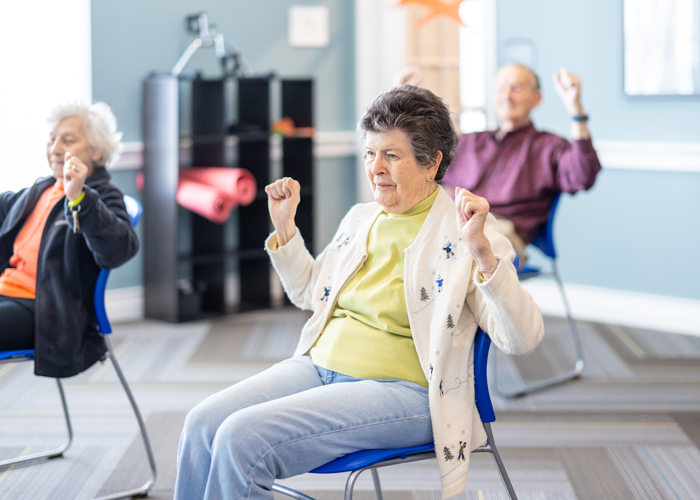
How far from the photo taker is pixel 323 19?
4871mm

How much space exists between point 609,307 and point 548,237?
125cm

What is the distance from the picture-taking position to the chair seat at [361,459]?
1.55m

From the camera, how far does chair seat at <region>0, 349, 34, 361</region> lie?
2.16 metres

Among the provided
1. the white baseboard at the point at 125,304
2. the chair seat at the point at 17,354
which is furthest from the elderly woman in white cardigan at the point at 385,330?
the white baseboard at the point at 125,304

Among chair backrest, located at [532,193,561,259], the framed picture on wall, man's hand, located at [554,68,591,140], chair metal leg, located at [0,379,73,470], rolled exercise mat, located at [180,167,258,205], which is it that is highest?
the framed picture on wall

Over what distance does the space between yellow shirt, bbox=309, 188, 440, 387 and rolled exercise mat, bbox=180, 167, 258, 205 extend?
236 cm

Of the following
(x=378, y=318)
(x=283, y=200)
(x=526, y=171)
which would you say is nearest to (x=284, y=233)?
(x=283, y=200)

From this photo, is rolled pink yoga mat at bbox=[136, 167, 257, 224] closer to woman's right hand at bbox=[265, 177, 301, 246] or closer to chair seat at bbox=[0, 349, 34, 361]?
chair seat at bbox=[0, 349, 34, 361]

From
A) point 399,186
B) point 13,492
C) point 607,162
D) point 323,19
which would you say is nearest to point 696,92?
point 607,162

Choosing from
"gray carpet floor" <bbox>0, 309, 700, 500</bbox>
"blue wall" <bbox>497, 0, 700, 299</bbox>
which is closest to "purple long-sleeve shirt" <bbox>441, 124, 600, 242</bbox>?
"gray carpet floor" <bbox>0, 309, 700, 500</bbox>

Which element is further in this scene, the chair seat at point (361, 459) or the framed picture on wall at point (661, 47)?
the framed picture on wall at point (661, 47)

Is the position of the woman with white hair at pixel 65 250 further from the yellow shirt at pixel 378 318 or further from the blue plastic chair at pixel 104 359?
the yellow shirt at pixel 378 318

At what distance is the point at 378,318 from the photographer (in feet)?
5.71

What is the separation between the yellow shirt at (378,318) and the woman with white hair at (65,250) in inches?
28.2
